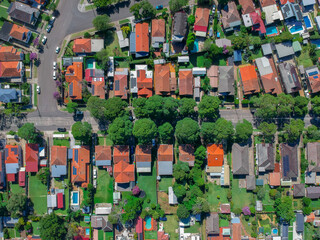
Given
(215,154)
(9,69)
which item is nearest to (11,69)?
(9,69)

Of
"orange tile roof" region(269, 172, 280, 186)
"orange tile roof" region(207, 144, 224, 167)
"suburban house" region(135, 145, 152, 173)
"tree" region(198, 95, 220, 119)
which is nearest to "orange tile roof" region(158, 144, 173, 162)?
"suburban house" region(135, 145, 152, 173)

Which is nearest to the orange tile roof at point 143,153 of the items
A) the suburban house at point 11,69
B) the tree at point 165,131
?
the tree at point 165,131

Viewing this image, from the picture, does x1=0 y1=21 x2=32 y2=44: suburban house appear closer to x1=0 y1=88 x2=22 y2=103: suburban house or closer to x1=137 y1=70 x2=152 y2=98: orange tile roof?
x1=0 y1=88 x2=22 y2=103: suburban house

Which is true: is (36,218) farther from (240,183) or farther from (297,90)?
(297,90)

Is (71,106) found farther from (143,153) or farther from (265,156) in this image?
(265,156)

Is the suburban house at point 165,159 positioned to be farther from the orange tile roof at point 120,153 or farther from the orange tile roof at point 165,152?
the orange tile roof at point 120,153

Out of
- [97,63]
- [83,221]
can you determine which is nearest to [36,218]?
[83,221]
